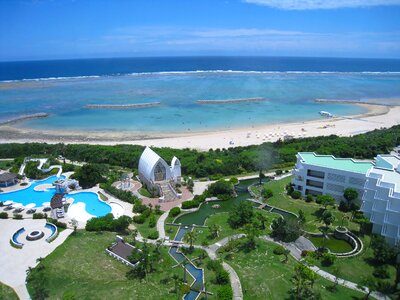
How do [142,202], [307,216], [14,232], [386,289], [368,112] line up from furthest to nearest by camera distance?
[368,112] → [142,202] → [307,216] → [14,232] → [386,289]

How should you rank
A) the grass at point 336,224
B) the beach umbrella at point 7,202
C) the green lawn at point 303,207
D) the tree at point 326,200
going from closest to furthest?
the grass at point 336,224 → the green lawn at point 303,207 → the tree at point 326,200 → the beach umbrella at point 7,202

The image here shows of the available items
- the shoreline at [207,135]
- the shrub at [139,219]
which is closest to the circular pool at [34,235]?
the shrub at [139,219]

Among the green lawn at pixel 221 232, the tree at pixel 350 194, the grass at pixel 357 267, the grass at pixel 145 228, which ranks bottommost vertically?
the grass at pixel 145 228

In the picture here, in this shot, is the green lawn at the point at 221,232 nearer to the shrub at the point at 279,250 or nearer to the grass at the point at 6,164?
the shrub at the point at 279,250

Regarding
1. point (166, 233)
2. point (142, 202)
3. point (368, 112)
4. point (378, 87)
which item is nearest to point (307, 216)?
point (166, 233)

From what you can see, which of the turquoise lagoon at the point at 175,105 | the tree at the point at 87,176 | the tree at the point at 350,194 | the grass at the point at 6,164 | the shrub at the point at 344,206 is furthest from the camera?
the turquoise lagoon at the point at 175,105

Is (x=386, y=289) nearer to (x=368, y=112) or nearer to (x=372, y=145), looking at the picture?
(x=372, y=145)
